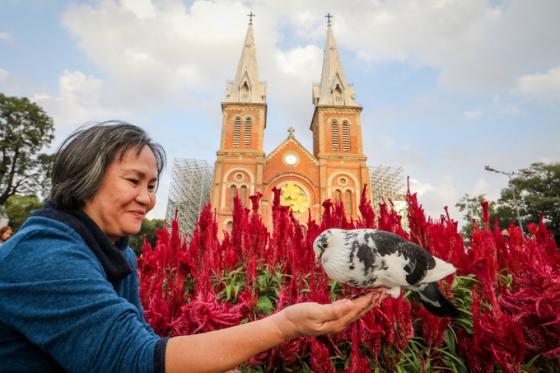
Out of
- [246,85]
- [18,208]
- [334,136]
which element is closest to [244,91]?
[246,85]

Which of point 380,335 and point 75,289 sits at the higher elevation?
point 75,289

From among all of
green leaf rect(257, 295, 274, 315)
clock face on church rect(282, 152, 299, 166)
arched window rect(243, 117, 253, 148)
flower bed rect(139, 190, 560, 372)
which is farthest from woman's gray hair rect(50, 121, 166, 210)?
clock face on church rect(282, 152, 299, 166)

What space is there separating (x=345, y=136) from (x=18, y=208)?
30.3 m

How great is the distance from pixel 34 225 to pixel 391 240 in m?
1.40

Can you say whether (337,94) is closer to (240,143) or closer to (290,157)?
(290,157)

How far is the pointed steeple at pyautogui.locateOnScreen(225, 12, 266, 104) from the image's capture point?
1194 inches

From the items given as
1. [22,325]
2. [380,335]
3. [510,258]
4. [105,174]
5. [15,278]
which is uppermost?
[105,174]

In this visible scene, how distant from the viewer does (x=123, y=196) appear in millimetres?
1226

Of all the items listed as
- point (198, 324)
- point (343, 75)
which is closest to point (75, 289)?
point (198, 324)

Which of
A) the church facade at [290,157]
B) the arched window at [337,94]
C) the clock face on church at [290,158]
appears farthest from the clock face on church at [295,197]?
the arched window at [337,94]

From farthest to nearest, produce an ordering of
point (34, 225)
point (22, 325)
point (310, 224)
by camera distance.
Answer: point (310, 224) → point (34, 225) → point (22, 325)

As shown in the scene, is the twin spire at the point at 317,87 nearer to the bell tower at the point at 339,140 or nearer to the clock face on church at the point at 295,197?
the bell tower at the point at 339,140

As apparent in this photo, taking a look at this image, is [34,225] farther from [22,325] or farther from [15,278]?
[22,325]

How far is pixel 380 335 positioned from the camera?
1658 mm
